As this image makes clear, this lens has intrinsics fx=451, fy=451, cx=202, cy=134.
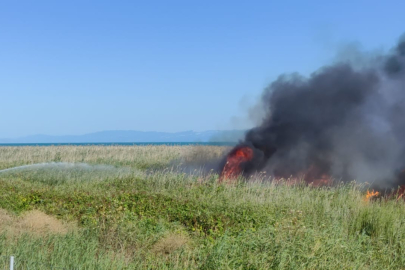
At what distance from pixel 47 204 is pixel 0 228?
3376mm

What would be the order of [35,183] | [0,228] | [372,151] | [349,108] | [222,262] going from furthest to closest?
[349,108], [372,151], [35,183], [0,228], [222,262]

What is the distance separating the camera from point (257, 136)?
2673cm

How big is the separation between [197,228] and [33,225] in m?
4.02

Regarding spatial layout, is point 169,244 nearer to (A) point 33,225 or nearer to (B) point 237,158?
(A) point 33,225

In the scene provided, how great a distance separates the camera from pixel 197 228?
11.6m

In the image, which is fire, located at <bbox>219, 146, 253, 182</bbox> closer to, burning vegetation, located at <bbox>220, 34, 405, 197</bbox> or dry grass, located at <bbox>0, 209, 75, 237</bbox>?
burning vegetation, located at <bbox>220, 34, 405, 197</bbox>

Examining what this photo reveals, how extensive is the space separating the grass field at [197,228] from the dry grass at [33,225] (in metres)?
0.03

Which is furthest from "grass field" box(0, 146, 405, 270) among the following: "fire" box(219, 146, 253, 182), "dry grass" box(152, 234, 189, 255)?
"fire" box(219, 146, 253, 182)

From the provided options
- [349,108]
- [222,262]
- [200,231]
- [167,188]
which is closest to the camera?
[222,262]

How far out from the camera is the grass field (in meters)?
8.15

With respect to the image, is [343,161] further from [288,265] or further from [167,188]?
[288,265]

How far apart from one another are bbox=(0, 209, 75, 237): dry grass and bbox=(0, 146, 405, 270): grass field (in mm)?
26

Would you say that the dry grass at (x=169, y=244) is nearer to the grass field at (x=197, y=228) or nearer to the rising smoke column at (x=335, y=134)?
the grass field at (x=197, y=228)

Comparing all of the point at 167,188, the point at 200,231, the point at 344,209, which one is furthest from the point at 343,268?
the point at 167,188
